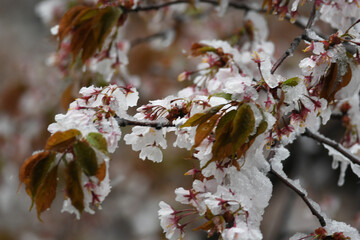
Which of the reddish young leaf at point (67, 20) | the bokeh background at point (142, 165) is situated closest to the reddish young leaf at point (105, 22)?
the reddish young leaf at point (67, 20)

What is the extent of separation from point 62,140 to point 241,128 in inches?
10.7

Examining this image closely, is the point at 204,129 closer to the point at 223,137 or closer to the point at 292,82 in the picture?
the point at 223,137

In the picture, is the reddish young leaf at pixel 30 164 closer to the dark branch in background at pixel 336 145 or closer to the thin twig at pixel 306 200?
the thin twig at pixel 306 200

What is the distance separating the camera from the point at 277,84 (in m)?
0.73

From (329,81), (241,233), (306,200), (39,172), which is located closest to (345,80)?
(329,81)

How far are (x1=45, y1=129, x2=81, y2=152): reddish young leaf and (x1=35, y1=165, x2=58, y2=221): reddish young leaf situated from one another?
3 cm

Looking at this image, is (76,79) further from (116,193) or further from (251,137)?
(116,193)

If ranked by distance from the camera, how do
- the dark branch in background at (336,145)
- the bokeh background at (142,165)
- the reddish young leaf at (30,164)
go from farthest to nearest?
1. the bokeh background at (142,165)
2. the dark branch in background at (336,145)
3. the reddish young leaf at (30,164)

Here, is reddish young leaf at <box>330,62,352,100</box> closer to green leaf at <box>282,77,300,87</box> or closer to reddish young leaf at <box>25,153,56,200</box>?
green leaf at <box>282,77,300,87</box>

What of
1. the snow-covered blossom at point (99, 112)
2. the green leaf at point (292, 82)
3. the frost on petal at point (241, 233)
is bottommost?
the frost on petal at point (241, 233)

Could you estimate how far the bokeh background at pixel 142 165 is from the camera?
2.58 m

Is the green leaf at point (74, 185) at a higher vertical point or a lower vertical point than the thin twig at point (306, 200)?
lower

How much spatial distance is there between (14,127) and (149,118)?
8.97 ft

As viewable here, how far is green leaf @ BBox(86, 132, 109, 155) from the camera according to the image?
64cm
